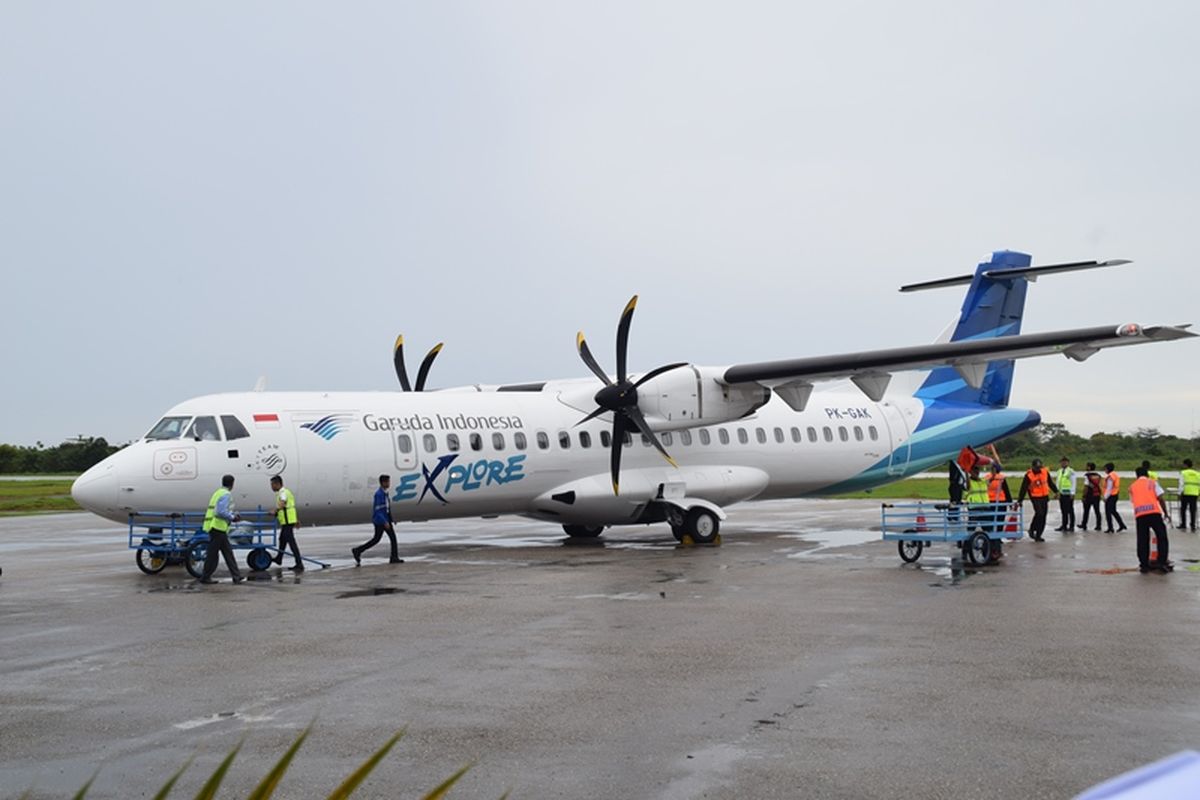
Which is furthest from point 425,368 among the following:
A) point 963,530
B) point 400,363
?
point 963,530

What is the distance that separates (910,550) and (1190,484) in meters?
10.7

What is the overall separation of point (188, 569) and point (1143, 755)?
13.8 meters

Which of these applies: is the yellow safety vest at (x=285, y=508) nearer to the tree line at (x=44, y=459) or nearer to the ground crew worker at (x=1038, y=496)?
the ground crew worker at (x=1038, y=496)

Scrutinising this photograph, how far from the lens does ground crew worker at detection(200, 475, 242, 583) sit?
52.7ft

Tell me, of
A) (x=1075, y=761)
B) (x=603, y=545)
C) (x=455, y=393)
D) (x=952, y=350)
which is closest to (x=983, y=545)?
(x=952, y=350)

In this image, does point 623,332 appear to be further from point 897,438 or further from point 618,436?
point 897,438

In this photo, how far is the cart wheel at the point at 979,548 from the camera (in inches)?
690

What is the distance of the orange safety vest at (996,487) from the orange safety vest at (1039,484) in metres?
3.92

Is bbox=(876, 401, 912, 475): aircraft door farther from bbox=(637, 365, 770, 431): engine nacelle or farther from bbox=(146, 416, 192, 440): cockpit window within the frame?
bbox=(146, 416, 192, 440): cockpit window

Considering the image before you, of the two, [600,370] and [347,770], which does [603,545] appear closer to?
[600,370]

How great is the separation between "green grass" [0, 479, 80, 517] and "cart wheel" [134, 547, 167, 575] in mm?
21826

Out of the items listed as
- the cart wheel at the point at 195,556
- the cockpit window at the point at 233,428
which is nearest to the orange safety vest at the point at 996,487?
the cockpit window at the point at 233,428

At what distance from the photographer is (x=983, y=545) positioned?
695 inches

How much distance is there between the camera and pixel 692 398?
73.4 feet
